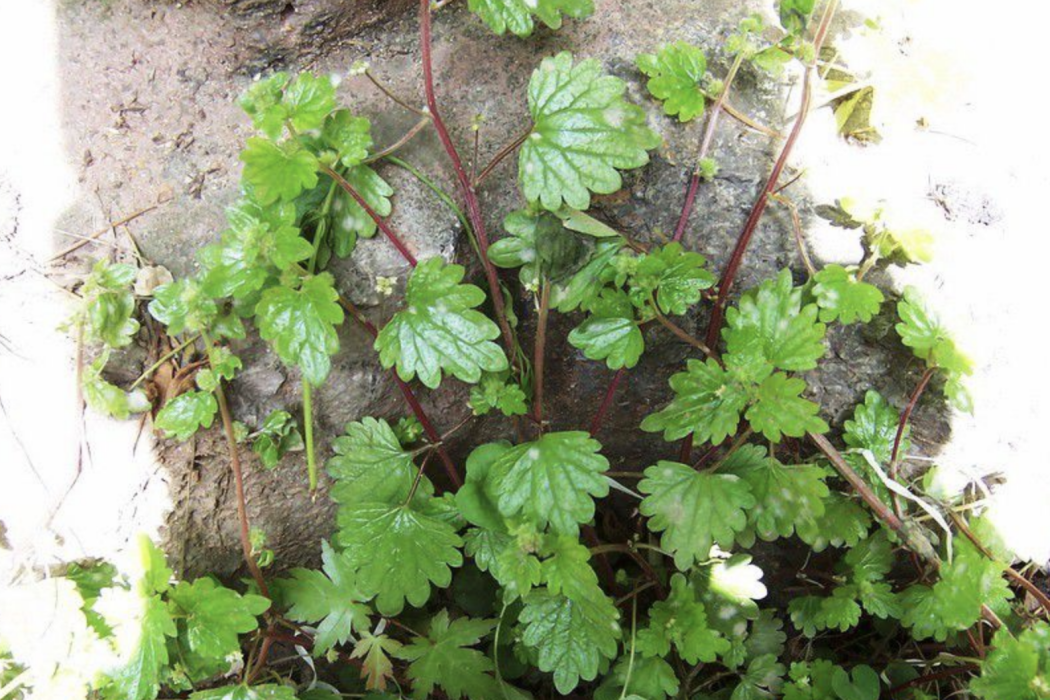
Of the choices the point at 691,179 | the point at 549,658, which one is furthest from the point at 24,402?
the point at 691,179

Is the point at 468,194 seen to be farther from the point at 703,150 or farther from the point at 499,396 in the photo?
the point at 703,150

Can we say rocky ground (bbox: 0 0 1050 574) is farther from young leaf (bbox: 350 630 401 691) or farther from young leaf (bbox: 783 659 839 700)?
young leaf (bbox: 783 659 839 700)

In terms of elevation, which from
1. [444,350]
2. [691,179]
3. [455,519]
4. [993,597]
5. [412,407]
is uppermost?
[691,179]

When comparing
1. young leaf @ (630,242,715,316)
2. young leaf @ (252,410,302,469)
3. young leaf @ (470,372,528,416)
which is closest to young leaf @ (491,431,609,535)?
young leaf @ (470,372,528,416)

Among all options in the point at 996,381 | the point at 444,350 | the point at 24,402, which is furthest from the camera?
the point at 996,381

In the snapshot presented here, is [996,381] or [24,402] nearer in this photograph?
[24,402]

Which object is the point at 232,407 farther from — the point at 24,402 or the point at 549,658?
the point at 549,658

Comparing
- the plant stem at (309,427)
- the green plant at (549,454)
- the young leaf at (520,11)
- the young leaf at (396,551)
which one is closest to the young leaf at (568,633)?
the green plant at (549,454)
